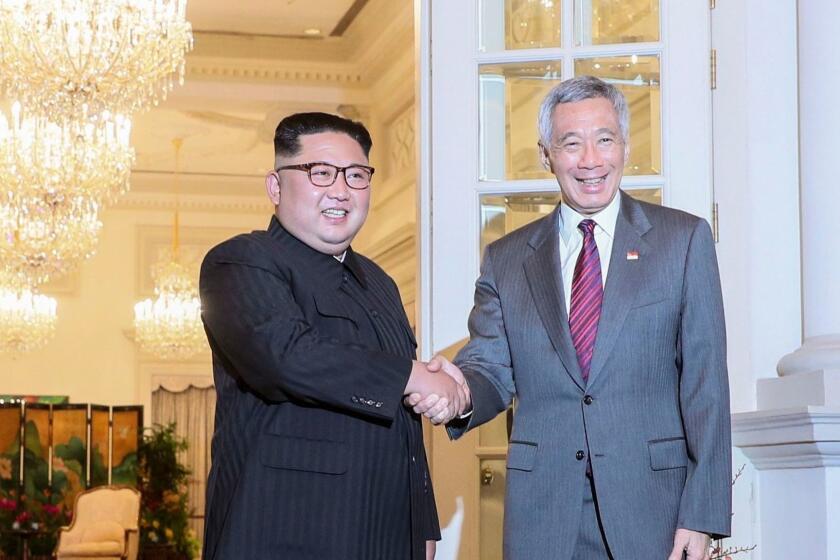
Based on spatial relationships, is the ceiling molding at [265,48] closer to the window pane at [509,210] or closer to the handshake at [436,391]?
the window pane at [509,210]

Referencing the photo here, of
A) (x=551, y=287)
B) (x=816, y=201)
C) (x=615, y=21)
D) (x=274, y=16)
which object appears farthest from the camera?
(x=274, y=16)

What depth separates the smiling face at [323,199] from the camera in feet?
8.80

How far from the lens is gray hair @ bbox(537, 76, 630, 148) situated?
2691 millimetres

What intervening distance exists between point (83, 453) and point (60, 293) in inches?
80.7

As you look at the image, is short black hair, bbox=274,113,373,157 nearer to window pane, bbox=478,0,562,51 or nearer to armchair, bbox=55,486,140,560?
window pane, bbox=478,0,562,51

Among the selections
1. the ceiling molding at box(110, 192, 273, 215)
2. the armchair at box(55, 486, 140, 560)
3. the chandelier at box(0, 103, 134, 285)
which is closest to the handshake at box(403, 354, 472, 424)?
the chandelier at box(0, 103, 134, 285)

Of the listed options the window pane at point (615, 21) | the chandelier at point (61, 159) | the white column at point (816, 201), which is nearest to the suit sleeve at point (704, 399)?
the white column at point (816, 201)

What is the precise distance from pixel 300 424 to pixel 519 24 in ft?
5.95

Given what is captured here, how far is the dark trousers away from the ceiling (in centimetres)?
783

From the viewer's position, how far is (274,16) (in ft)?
33.9

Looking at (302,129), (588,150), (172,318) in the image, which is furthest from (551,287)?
(172,318)

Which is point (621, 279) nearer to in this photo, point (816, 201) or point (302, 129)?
point (302, 129)

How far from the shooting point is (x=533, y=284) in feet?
9.05

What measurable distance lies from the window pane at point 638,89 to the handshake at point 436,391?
133 centimetres
